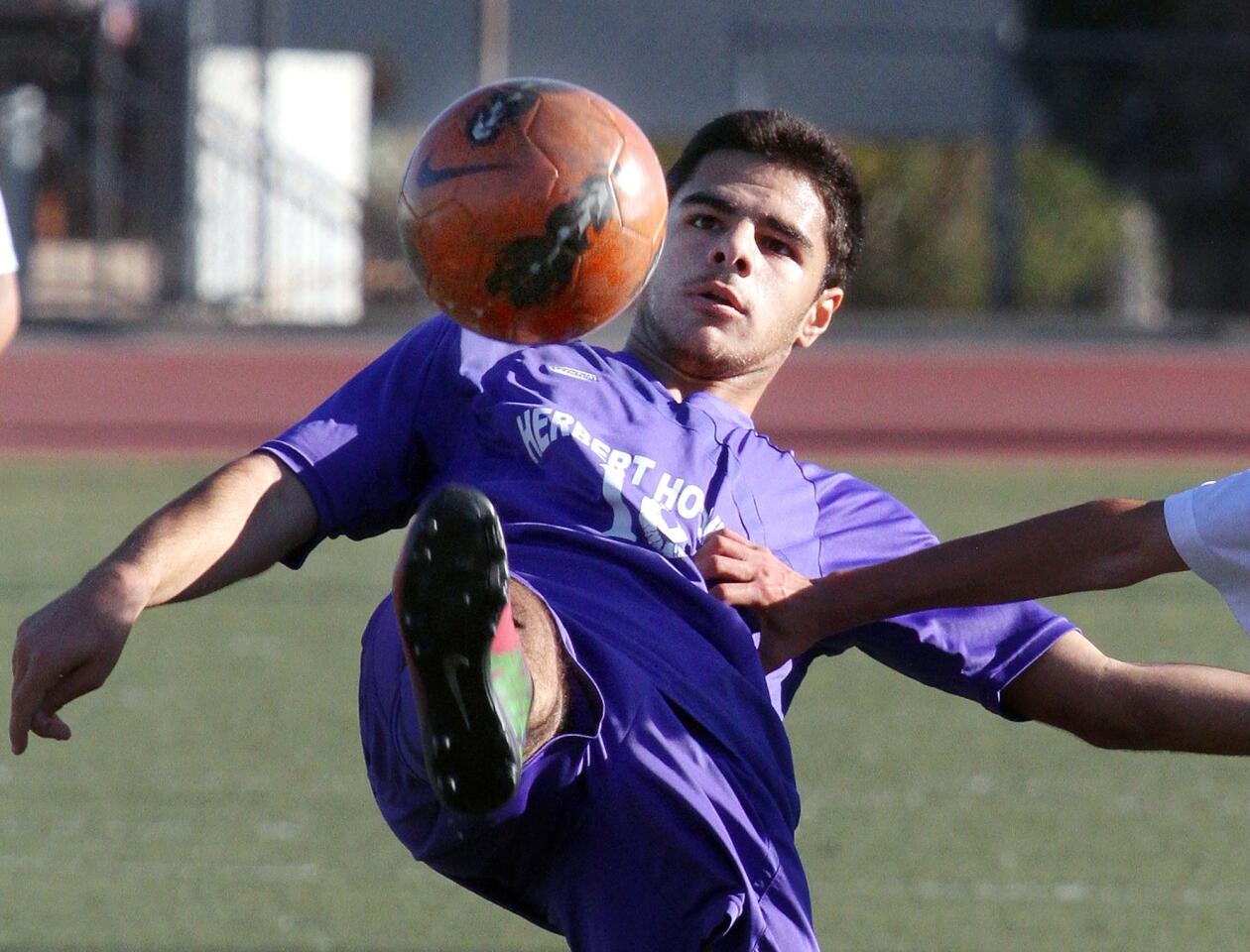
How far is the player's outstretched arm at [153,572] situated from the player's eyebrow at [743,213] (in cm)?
75

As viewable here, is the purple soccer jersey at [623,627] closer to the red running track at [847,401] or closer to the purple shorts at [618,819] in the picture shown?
the purple shorts at [618,819]

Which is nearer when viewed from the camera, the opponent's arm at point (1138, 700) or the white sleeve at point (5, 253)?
the opponent's arm at point (1138, 700)

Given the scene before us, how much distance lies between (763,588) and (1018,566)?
0.34m

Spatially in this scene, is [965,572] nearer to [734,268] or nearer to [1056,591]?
[1056,591]

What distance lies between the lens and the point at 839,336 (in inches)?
648

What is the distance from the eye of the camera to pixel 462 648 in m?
2.30

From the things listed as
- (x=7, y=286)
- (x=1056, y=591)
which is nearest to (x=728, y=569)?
(x=1056, y=591)

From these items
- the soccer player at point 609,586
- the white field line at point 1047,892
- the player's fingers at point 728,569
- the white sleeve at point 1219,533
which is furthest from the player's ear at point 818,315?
the white field line at point 1047,892

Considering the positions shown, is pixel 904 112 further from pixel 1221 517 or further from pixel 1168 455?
pixel 1221 517

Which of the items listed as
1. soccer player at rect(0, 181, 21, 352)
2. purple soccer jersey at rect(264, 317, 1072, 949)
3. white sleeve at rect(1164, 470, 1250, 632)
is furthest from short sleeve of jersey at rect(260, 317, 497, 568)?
white sleeve at rect(1164, 470, 1250, 632)

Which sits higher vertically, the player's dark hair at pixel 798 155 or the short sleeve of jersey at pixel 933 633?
the player's dark hair at pixel 798 155

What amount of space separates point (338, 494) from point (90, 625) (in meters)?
0.57

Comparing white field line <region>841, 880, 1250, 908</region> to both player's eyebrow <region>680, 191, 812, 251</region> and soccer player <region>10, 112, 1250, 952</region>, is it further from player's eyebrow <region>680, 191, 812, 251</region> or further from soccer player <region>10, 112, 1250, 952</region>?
player's eyebrow <region>680, 191, 812, 251</region>

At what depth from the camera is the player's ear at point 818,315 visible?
3330mm
